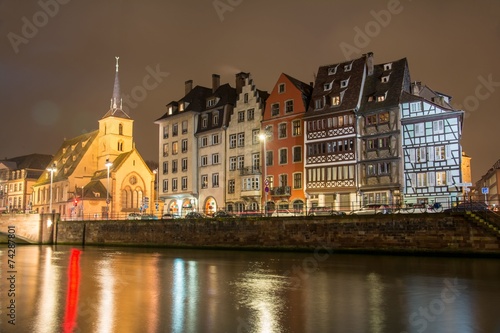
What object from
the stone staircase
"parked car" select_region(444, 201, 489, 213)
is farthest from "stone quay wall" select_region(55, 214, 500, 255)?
"parked car" select_region(444, 201, 489, 213)

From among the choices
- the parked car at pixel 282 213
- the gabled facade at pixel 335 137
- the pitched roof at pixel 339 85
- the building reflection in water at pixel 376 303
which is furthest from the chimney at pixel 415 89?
the building reflection in water at pixel 376 303

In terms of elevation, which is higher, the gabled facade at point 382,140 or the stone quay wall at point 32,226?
the gabled facade at point 382,140

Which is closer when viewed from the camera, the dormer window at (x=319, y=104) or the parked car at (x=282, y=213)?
the parked car at (x=282, y=213)

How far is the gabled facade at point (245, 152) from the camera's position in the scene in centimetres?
6038

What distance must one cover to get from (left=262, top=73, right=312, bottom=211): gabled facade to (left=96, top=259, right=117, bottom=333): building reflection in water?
3036 centimetres

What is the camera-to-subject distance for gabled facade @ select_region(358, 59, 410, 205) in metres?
49.3

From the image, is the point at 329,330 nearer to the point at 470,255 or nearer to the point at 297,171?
the point at 470,255

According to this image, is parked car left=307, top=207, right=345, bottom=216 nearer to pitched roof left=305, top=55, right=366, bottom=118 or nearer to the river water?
pitched roof left=305, top=55, right=366, bottom=118

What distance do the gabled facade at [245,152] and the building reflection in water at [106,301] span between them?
32.3 m

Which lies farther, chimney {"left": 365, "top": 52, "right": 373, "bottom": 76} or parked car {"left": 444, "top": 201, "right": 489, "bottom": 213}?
chimney {"left": 365, "top": 52, "right": 373, "bottom": 76}

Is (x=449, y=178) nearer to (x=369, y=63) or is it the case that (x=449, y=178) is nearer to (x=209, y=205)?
(x=369, y=63)

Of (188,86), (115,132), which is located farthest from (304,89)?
(115,132)

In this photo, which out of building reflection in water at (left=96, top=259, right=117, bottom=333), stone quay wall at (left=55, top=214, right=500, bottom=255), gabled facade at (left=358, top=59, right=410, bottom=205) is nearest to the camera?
building reflection in water at (left=96, top=259, right=117, bottom=333)

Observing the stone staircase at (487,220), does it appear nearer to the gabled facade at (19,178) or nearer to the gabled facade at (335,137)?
the gabled facade at (335,137)
